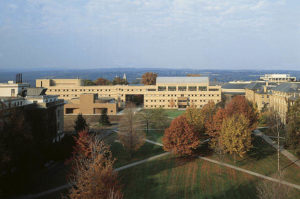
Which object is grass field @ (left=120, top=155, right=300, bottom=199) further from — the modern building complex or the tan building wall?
the tan building wall

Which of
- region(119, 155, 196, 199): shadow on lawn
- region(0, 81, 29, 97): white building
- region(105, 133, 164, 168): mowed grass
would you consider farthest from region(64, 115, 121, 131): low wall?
region(119, 155, 196, 199): shadow on lawn

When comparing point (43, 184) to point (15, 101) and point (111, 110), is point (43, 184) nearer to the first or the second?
point (15, 101)

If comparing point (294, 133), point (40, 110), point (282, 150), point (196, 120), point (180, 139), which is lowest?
point (282, 150)

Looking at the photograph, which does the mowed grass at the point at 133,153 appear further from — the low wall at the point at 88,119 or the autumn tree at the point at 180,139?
the low wall at the point at 88,119

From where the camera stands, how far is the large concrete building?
8819cm

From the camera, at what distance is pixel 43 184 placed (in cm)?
2989

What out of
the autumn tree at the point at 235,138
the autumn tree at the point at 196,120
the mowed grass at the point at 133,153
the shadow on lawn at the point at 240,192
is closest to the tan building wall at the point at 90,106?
the mowed grass at the point at 133,153

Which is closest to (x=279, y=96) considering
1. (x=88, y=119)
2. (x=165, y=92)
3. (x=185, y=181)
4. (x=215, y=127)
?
(x=215, y=127)

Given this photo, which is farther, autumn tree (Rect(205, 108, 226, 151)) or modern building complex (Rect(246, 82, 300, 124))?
modern building complex (Rect(246, 82, 300, 124))

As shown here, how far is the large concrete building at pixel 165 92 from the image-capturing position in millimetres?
88188

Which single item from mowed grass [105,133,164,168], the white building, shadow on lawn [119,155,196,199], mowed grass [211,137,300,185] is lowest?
shadow on lawn [119,155,196,199]

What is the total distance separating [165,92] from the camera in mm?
88750

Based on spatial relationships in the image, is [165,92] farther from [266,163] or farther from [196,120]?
[266,163]

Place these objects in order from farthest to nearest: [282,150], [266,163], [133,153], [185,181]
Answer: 1. [282,150]
2. [133,153]
3. [266,163]
4. [185,181]
